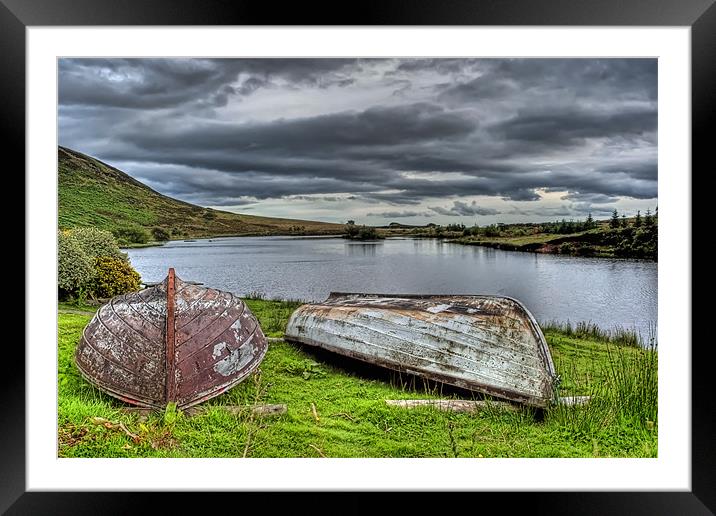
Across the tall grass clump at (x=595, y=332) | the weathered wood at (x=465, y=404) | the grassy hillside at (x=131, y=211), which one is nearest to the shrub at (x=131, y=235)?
the grassy hillside at (x=131, y=211)

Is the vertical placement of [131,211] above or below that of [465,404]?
above

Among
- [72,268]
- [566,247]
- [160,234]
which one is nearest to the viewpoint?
[72,268]

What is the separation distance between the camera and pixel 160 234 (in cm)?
421

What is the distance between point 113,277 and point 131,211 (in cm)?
56

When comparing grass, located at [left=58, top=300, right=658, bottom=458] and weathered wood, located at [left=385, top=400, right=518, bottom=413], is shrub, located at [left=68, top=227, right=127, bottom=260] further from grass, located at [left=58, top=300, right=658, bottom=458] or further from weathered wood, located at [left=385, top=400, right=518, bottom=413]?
weathered wood, located at [left=385, top=400, right=518, bottom=413]

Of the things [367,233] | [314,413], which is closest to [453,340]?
[314,413]

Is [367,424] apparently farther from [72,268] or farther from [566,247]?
[72,268]

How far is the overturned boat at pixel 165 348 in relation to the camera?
117 inches

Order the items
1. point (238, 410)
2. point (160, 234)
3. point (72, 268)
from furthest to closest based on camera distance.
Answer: point (160, 234), point (72, 268), point (238, 410)
